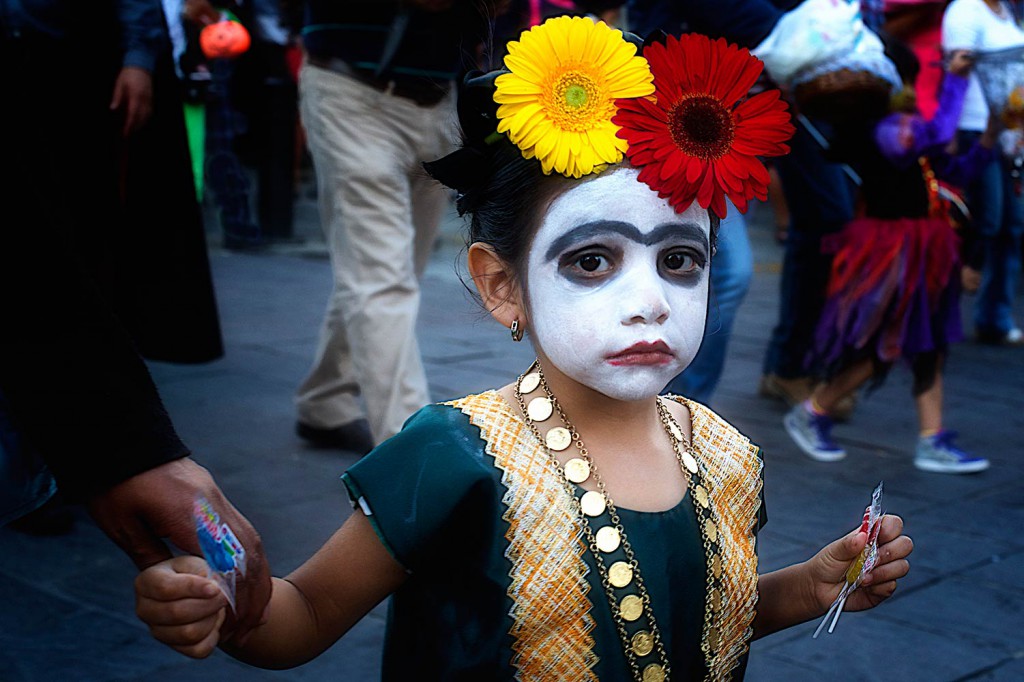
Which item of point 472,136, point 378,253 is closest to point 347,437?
point 378,253

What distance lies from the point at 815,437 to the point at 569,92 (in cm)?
314

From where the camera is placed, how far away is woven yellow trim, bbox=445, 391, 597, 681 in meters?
1.67

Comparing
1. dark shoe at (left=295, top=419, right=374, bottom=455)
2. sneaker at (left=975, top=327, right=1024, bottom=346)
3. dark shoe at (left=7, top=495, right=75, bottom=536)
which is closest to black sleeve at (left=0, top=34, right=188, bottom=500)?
dark shoe at (left=7, top=495, right=75, bottom=536)

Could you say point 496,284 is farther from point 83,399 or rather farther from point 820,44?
point 820,44

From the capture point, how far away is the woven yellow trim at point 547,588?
1.67 meters

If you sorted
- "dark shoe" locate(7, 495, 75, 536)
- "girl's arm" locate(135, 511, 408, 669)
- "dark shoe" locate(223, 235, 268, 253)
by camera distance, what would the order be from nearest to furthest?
"girl's arm" locate(135, 511, 408, 669)
"dark shoe" locate(7, 495, 75, 536)
"dark shoe" locate(223, 235, 268, 253)

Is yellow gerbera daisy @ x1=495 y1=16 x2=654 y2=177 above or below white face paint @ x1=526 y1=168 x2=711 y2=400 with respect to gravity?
above


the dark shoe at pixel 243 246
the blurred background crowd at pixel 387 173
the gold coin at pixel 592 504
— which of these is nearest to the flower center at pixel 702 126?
the blurred background crowd at pixel 387 173

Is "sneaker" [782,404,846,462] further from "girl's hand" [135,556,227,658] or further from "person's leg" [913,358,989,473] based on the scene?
"girl's hand" [135,556,227,658]

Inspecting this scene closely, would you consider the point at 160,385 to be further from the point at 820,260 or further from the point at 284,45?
the point at 284,45

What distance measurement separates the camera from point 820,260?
507 centimetres

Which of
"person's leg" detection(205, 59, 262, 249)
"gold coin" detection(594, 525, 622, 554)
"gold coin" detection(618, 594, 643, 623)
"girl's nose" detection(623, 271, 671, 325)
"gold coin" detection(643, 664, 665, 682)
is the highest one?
"girl's nose" detection(623, 271, 671, 325)

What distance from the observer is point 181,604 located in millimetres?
1291

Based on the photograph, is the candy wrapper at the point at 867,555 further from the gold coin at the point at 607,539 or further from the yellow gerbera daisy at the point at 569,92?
the yellow gerbera daisy at the point at 569,92
